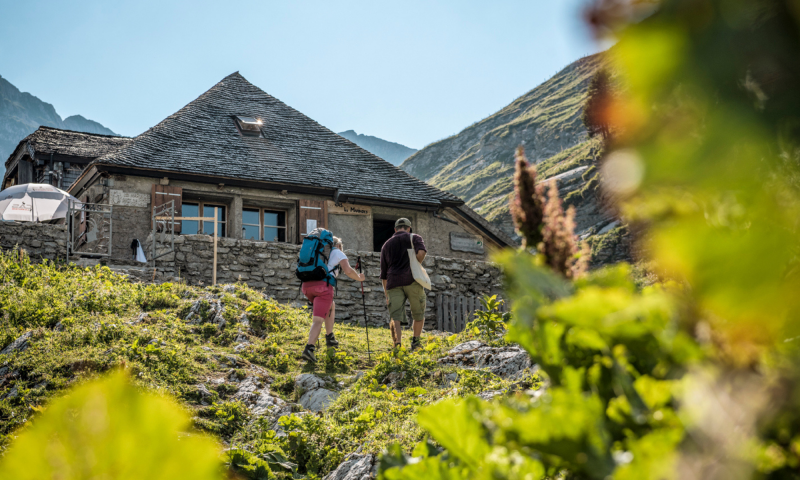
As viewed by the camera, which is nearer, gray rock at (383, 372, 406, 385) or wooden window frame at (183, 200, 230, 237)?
gray rock at (383, 372, 406, 385)

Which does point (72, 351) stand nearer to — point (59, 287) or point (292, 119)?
point (59, 287)

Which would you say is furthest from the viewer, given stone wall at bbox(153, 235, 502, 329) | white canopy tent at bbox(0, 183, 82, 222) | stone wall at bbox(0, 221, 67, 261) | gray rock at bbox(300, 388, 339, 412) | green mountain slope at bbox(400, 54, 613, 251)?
green mountain slope at bbox(400, 54, 613, 251)

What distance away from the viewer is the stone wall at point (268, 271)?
1206 cm

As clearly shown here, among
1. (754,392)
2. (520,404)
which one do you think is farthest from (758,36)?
(520,404)

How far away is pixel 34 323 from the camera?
750cm

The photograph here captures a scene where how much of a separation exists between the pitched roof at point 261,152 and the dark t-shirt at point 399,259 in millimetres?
8983

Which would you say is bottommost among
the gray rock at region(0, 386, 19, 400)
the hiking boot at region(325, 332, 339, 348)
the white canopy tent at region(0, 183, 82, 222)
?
the gray rock at region(0, 386, 19, 400)

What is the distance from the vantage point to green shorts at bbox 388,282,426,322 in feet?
25.2

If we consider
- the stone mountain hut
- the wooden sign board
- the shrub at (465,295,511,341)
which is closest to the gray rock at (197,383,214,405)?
the shrub at (465,295,511,341)

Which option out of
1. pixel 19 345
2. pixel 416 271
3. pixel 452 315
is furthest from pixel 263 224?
pixel 19 345

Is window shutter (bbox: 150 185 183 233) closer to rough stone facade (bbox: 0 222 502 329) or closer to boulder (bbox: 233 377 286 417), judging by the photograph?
rough stone facade (bbox: 0 222 502 329)

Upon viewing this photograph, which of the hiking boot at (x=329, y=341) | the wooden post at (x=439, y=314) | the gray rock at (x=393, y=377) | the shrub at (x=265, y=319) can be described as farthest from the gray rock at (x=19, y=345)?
the wooden post at (x=439, y=314)

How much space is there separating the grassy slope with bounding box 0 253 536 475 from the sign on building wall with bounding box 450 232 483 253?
8.90 meters

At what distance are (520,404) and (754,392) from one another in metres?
0.39
